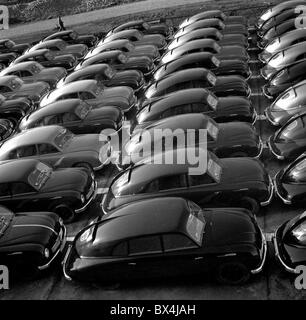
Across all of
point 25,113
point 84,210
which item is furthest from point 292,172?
point 25,113

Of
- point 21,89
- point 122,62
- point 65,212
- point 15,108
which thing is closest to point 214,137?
point 65,212

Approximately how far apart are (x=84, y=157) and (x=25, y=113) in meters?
4.89

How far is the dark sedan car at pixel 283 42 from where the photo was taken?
14.8 meters

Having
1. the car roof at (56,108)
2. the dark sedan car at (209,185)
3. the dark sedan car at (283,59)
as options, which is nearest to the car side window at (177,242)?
the dark sedan car at (209,185)

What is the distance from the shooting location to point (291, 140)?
34.4 feet

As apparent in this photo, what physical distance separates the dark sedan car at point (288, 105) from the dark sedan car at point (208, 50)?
12.0 ft

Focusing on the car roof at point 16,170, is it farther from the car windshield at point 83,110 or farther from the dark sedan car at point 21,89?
the dark sedan car at point 21,89

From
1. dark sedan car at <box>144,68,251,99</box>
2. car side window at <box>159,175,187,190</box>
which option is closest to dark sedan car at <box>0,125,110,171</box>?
dark sedan car at <box>144,68,251,99</box>

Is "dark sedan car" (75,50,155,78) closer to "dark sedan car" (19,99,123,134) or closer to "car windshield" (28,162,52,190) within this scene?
"dark sedan car" (19,99,123,134)

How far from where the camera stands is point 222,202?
9.20m

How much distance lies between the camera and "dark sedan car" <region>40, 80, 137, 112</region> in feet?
46.1
